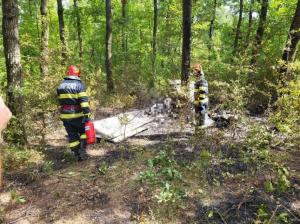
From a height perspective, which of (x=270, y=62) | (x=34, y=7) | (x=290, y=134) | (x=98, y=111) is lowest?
(x=98, y=111)

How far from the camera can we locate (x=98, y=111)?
12.4 m

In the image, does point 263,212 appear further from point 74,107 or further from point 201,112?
point 74,107

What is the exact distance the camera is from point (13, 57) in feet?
23.2

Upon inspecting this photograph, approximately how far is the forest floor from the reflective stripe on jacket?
118cm

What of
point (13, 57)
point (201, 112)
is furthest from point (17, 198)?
point (201, 112)

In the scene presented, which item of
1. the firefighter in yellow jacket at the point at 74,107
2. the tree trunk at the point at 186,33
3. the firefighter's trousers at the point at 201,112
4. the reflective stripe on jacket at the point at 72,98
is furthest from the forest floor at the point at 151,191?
the tree trunk at the point at 186,33

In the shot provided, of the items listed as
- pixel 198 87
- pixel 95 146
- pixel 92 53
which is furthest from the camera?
pixel 92 53

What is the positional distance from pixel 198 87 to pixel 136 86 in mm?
6079

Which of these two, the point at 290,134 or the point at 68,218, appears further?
the point at 290,134

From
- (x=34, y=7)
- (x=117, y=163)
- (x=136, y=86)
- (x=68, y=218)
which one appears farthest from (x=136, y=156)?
(x=34, y=7)

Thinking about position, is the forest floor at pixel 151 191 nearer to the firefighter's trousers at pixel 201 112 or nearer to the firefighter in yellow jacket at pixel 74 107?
the firefighter in yellow jacket at pixel 74 107

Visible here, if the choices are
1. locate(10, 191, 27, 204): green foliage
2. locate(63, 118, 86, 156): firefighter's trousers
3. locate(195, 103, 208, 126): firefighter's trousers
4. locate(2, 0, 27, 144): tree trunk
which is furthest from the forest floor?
locate(2, 0, 27, 144): tree trunk

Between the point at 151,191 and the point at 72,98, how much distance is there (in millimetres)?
2884

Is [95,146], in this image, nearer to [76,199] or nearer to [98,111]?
[76,199]
